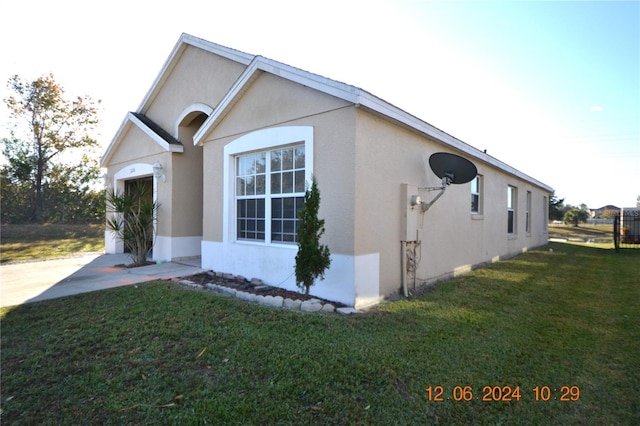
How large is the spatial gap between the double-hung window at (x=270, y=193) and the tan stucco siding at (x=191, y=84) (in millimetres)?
3383

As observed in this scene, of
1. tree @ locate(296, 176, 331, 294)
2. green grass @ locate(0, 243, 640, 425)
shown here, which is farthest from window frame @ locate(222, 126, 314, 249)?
green grass @ locate(0, 243, 640, 425)

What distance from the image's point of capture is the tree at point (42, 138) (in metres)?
20.6

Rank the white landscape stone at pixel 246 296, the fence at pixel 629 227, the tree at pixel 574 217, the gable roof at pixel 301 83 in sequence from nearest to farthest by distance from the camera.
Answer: the gable roof at pixel 301 83 < the white landscape stone at pixel 246 296 < the fence at pixel 629 227 < the tree at pixel 574 217

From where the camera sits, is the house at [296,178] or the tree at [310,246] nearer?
the tree at [310,246]

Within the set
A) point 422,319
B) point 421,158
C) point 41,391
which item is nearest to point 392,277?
point 422,319

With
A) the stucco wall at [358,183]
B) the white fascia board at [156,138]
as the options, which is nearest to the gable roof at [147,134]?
the white fascia board at [156,138]

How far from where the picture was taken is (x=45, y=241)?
16422 mm

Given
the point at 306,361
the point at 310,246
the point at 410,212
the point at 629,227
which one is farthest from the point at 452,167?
the point at 629,227

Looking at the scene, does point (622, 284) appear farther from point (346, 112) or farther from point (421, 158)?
point (346, 112)

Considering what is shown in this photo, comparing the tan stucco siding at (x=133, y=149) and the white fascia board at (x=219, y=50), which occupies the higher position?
the white fascia board at (x=219, y=50)

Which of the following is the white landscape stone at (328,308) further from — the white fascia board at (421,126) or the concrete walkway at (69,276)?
the concrete walkway at (69,276)

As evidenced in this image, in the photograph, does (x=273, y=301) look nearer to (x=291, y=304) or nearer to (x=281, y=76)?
(x=291, y=304)

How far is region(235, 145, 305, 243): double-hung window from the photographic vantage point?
6.40 meters

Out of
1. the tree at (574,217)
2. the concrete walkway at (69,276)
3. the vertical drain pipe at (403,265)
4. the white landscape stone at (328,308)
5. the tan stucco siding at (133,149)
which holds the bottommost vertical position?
the concrete walkway at (69,276)
